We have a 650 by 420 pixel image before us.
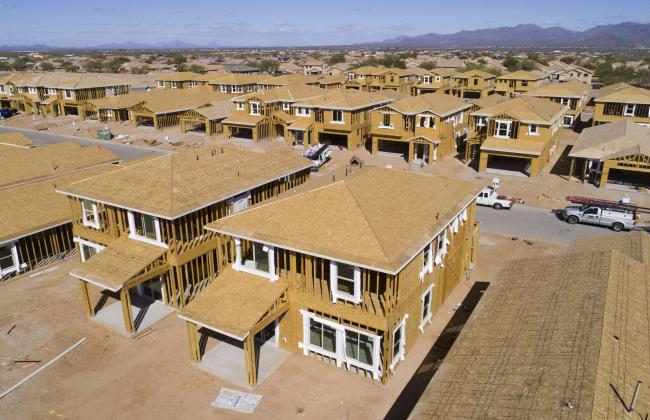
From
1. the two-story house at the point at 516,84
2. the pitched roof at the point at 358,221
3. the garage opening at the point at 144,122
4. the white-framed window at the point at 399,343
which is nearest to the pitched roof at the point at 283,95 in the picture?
the garage opening at the point at 144,122

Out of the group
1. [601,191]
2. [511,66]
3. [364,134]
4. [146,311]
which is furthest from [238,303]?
[511,66]

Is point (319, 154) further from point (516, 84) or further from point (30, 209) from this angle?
point (516, 84)

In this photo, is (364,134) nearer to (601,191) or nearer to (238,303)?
(601,191)

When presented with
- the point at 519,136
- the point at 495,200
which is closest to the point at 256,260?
the point at 495,200

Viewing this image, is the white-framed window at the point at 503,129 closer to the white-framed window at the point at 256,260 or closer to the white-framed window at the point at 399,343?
the white-framed window at the point at 399,343

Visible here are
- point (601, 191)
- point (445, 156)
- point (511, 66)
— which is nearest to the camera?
point (601, 191)
